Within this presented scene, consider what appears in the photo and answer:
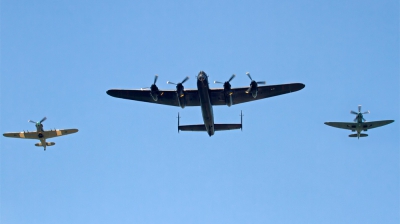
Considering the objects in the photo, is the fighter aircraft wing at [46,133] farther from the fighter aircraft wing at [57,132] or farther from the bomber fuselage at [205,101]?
the bomber fuselage at [205,101]

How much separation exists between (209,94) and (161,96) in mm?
5449

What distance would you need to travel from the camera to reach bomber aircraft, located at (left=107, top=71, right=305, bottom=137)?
40.9 meters

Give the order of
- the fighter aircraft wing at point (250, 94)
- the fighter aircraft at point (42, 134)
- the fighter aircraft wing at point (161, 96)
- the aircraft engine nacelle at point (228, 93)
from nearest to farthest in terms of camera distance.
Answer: the aircraft engine nacelle at point (228, 93) → the fighter aircraft wing at point (250, 94) → the fighter aircraft wing at point (161, 96) → the fighter aircraft at point (42, 134)

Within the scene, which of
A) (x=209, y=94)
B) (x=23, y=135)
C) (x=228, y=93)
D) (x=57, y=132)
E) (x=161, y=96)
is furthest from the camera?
(x=23, y=135)

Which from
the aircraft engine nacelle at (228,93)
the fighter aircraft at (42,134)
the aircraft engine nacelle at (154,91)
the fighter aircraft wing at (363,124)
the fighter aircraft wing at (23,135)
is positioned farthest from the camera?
the fighter aircraft wing at (363,124)

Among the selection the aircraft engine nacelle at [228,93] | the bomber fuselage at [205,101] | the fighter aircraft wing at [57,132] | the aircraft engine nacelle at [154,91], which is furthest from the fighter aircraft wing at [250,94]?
the fighter aircraft wing at [57,132]

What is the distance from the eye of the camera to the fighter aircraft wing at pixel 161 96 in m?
43.5

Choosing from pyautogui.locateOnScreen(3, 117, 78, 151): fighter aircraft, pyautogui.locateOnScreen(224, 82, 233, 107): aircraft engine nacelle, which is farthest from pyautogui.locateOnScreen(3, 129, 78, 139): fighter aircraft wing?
pyautogui.locateOnScreen(224, 82, 233, 107): aircraft engine nacelle

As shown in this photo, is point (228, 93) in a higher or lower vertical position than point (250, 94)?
lower

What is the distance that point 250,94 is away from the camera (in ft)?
144

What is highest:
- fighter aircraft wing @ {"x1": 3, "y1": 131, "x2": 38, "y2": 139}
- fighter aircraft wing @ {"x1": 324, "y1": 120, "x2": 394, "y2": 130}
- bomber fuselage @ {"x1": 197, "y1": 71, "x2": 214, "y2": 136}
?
bomber fuselage @ {"x1": 197, "y1": 71, "x2": 214, "y2": 136}

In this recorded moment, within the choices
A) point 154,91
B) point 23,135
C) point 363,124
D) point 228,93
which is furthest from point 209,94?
point 23,135

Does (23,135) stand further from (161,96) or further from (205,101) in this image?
(205,101)

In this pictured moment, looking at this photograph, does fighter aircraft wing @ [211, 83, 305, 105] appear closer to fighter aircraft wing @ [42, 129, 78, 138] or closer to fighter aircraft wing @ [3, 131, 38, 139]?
fighter aircraft wing @ [42, 129, 78, 138]
